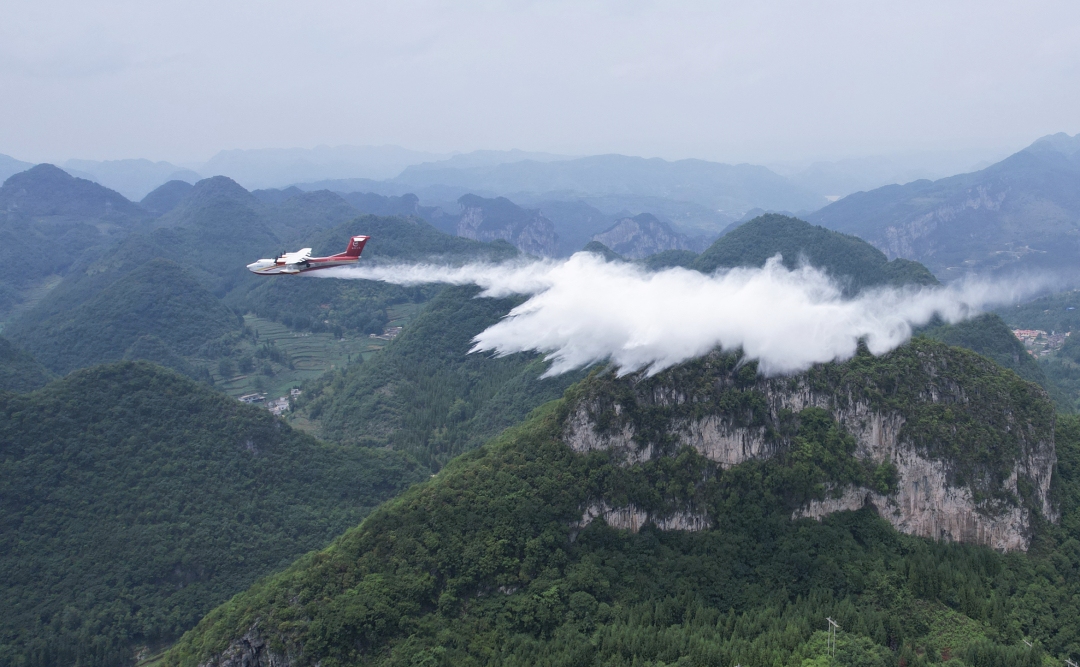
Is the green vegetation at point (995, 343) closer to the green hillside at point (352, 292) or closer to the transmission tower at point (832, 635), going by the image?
the transmission tower at point (832, 635)

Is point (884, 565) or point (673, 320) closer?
point (884, 565)

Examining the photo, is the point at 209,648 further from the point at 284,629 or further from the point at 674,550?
the point at 674,550

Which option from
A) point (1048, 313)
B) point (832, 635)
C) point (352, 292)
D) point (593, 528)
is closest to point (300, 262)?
point (593, 528)

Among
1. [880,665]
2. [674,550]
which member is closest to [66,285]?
[674,550]

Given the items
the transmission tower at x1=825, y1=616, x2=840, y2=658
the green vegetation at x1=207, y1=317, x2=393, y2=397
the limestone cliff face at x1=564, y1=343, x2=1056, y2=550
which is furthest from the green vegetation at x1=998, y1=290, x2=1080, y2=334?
the transmission tower at x1=825, y1=616, x2=840, y2=658

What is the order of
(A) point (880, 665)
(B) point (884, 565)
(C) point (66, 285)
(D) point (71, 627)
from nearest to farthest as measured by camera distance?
(A) point (880, 665) → (B) point (884, 565) → (D) point (71, 627) → (C) point (66, 285)

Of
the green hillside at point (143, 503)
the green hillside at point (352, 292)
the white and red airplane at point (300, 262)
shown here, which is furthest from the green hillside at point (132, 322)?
the white and red airplane at point (300, 262)
